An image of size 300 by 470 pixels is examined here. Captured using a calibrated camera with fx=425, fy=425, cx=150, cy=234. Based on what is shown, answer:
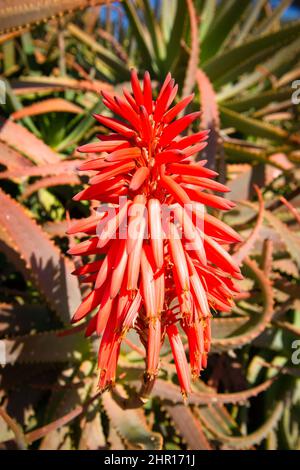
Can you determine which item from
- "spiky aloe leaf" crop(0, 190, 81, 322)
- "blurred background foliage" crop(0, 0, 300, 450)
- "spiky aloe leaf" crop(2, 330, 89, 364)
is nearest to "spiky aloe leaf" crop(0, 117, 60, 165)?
"blurred background foliage" crop(0, 0, 300, 450)

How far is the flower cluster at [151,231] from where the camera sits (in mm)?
570

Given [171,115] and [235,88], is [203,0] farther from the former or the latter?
[171,115]

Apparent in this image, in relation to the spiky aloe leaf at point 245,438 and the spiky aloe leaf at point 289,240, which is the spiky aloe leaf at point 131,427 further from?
the spiky aloe leaf at point 289,240

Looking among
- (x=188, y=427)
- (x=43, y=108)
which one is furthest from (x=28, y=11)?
(x=188, y=427)

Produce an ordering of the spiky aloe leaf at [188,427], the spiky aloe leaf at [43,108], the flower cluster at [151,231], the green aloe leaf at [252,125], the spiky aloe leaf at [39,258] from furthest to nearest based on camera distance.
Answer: the green aloe leaf at [252,125], the spiky aloe leaf at [43,108], the spiky aloe leaf at [188,427], the spiky aloe leaf at [39,258], the flower cluster at [151,231]

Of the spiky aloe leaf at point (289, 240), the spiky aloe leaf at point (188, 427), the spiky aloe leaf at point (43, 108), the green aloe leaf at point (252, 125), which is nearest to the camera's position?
the spiky aloe leaf at point (188, 427)

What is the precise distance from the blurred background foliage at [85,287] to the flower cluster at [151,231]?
187 mm

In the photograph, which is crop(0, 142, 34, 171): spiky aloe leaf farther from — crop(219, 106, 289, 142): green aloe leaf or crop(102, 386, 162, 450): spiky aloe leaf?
crop(219, 106, 289, 142): green aloe leaf

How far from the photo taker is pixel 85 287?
0.96 m

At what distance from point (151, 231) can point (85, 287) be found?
1.45 ft

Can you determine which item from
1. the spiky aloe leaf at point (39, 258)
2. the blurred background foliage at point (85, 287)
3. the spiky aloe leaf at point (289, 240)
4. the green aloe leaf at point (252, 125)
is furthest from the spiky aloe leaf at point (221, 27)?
the spiky aloe leaf at point (39, 258)

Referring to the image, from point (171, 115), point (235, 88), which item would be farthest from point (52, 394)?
point (235, 88)

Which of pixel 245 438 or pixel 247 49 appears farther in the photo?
pixel 247 49

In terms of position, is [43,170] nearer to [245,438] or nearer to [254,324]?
[254,324]
